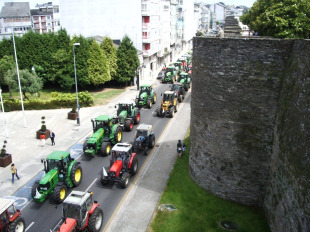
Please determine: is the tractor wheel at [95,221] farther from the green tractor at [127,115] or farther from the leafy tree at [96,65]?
the leafy tree at [96,65]

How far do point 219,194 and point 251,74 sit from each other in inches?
292

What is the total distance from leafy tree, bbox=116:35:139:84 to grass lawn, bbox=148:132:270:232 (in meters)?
31.3

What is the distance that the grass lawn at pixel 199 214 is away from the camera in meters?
15.6

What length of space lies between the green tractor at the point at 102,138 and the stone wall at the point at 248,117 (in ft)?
26.7

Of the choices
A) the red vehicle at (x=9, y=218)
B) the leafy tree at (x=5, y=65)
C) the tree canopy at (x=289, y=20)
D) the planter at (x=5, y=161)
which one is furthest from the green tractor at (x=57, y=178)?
the leafy tree at (x=5, y=65)

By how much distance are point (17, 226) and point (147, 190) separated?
7844 millimetres

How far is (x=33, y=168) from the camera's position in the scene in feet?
74.2

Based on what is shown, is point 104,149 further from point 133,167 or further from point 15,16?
point 15,16

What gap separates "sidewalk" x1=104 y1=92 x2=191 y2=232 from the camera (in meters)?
16.2

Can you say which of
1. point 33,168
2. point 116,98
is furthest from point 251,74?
point 116,98

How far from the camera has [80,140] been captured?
2805cm

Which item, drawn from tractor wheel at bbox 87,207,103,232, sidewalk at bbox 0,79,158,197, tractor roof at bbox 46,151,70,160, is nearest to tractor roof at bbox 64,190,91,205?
tractor wheel at bbox 87,207,103,232

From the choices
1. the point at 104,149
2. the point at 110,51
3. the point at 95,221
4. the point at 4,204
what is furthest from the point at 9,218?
the point at 110,51

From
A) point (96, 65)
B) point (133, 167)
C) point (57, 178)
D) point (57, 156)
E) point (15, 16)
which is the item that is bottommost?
point (133, 167)
